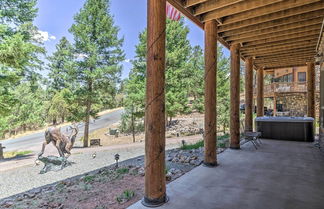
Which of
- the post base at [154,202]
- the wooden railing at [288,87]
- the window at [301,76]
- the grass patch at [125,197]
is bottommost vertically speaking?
the grass patch at [125,197]

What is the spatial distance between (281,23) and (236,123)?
2732mm

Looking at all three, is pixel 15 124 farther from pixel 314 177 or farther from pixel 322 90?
pixel 322 90

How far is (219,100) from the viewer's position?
1388 cm

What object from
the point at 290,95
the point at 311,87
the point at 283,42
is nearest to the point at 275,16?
the point at 283,42

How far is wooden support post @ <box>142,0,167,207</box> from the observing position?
2395 mm

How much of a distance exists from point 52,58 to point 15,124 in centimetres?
1131

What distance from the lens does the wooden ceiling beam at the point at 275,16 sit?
3587 millimetres

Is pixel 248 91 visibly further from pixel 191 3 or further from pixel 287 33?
pixel 191 3

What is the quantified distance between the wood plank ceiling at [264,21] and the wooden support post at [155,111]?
114cm

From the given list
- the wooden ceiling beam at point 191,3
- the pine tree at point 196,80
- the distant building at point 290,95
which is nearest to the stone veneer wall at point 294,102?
the distant building at point 290,95

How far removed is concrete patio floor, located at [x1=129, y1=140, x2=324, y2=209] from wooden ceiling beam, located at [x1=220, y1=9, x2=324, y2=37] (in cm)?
315

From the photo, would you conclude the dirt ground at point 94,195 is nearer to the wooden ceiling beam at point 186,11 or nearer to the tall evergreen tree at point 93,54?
the wooden ceiling beam at point 186,11

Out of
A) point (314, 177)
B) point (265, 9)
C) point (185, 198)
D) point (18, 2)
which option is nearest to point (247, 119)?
point (314, 177)

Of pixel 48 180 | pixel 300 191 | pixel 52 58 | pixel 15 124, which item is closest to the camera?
pixel 300 191
